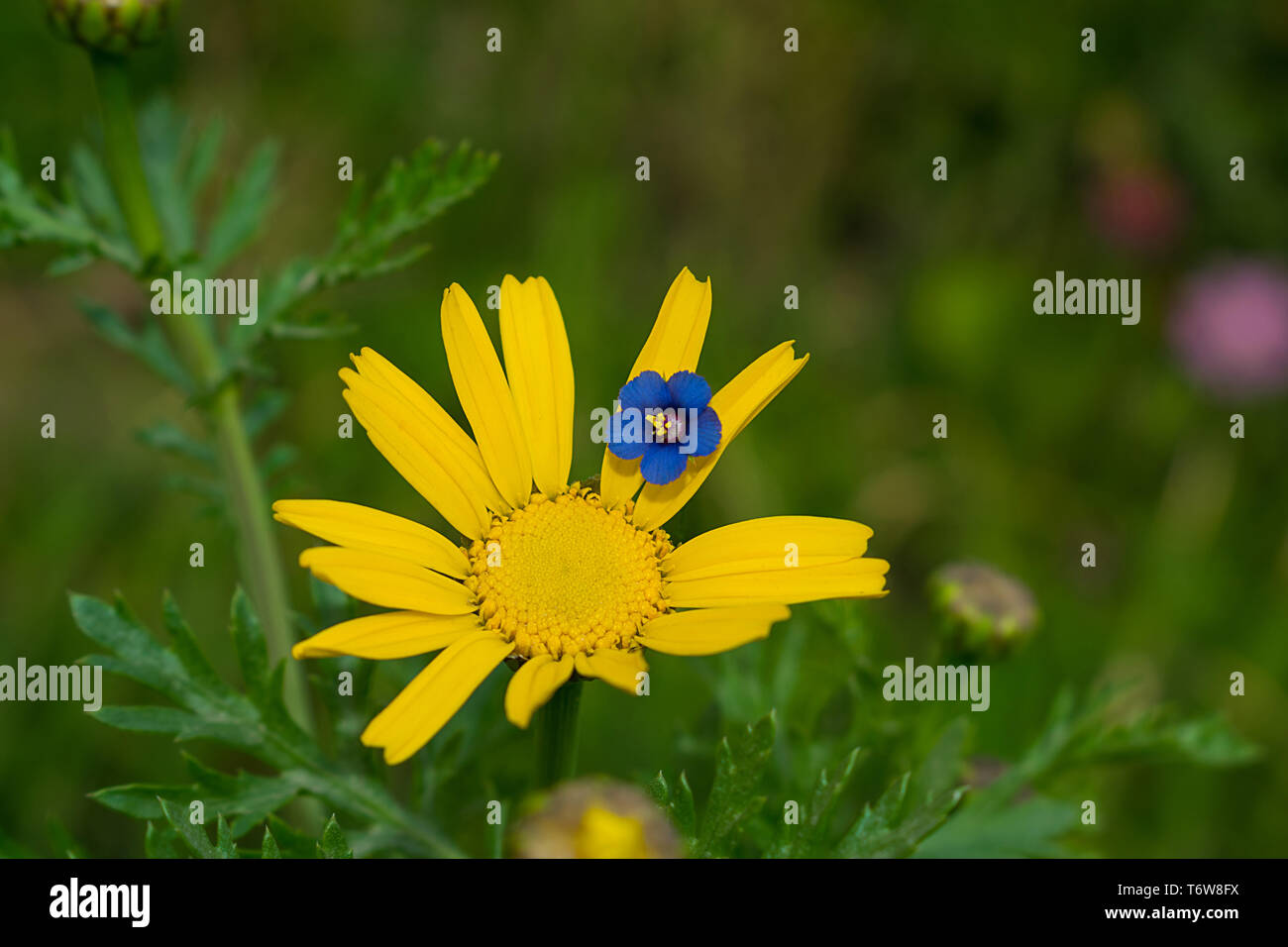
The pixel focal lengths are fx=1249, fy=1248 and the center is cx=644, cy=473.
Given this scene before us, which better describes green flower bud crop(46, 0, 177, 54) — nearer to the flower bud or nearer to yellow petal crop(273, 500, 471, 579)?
yellow petal crop(273, 500, 471, 579)

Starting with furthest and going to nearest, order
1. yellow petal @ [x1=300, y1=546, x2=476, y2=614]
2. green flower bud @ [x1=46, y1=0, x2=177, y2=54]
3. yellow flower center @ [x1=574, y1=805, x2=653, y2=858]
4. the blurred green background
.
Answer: the blurred green background
green flower bud @ [x1=46, y1=0, x2=177, y2=54]
yellow petal @ [x1=300, y1=546, x2=476, y2=614]
yellow flower center @ [x1=574, y1=805, x2=653, y2=858]

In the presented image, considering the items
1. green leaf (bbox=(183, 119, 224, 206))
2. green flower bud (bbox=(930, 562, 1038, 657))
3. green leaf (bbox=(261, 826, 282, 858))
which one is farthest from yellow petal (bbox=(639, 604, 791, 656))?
green leaf (bbox=(183, 119, 224, 206))

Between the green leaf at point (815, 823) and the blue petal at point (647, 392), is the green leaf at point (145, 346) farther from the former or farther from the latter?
the green leaf at point (815, 823)

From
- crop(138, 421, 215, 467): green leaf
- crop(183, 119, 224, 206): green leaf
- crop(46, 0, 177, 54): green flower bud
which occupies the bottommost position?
A: crop(138, 421, 215, 467): green leaf

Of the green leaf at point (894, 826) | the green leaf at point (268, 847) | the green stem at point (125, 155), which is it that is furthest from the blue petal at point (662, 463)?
the green stem at point (125, 155)

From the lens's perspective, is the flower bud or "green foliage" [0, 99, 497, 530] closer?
the flower bud
